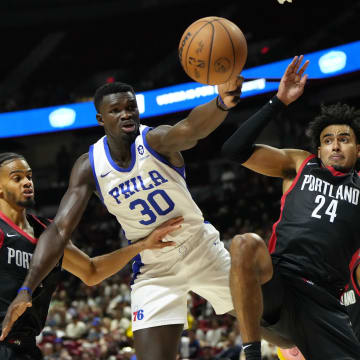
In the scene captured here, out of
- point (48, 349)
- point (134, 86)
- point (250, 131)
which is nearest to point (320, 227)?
point (250, 131)

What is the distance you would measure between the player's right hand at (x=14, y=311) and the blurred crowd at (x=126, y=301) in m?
4.69

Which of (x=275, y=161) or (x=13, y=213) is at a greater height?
(x=275, y=161)

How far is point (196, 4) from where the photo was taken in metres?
16.8

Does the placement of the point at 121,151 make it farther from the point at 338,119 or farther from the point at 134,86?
the point at 134,86

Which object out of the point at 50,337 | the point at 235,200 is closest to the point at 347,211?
the point at 50,337

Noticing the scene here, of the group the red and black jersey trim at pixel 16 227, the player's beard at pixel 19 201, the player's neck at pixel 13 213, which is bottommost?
the red and black jersey trim at pixel 16 227

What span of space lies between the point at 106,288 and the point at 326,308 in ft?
32.1

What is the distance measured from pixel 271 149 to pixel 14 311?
1704 millimetres

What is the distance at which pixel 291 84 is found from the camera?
3688 mm

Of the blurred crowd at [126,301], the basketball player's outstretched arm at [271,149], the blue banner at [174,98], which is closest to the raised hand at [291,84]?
the basketball player's outstretched arm at [271,149]

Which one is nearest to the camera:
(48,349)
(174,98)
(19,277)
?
(19,277)

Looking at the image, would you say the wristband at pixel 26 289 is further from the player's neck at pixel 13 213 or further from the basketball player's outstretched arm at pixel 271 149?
the basketball player's outstretched arm at pixel 271 149

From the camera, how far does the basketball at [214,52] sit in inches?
135

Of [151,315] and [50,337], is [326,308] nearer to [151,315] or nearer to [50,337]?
[151,315]
